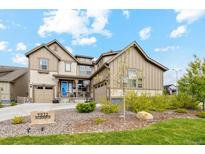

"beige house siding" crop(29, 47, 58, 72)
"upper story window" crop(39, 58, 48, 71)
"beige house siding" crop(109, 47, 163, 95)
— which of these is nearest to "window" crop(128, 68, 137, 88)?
"beige house siding" crop(109, 47, 163, 95)

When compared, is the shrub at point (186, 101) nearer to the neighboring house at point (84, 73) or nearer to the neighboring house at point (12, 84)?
the neighboring house at point (84, 73)

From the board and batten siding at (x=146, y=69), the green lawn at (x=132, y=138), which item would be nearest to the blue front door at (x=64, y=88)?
the board and batten siding at (x=146, y=69)

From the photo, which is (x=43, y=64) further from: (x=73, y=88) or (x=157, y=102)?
(x=157, y=102)

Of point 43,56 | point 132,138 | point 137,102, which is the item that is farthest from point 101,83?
point 132,138

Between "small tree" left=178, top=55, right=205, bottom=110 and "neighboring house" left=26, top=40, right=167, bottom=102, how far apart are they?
5.28 m

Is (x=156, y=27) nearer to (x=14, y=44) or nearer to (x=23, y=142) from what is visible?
(x=23, y=142)

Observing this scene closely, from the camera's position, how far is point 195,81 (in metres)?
14.0

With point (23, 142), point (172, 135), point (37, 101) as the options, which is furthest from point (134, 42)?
point (23, 142)

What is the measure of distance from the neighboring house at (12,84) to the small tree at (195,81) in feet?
69.7

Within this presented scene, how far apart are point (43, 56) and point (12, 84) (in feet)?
22.0

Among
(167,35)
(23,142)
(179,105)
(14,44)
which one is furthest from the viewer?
(14,44)

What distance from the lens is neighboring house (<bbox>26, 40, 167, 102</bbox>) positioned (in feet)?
65.8

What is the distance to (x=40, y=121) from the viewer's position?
9.29 meters
